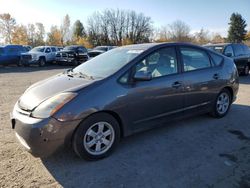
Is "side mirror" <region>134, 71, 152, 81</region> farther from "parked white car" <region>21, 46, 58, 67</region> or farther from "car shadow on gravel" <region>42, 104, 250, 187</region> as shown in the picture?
"parked white car" <region>21, 46, 58, 67</region>

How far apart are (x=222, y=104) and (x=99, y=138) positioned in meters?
3.18

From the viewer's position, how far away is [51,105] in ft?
10.7

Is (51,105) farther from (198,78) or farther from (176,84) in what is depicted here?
(198,78)

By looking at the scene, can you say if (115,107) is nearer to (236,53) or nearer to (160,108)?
(160,108)

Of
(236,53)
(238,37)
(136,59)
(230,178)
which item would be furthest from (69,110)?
(238,37)

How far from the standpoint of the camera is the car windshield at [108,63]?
3951mm

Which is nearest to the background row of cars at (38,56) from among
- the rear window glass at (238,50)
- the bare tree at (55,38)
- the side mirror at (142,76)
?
the rear window glass at (238,50)

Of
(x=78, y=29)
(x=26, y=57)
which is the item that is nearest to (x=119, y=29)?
(x=78, y=29)

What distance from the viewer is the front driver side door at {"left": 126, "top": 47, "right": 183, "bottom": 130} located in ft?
12.8

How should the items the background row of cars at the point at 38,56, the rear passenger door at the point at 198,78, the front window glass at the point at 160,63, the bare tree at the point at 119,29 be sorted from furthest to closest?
1. the bare tree at the point at 119,29
2. the background row of cars at the point at 38,56
3. the rear passenger door at the point at 198,78
4. the front window glass at the point at 160,63

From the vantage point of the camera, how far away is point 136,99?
3.86 m

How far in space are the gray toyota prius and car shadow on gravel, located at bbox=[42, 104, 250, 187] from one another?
10.7 inches

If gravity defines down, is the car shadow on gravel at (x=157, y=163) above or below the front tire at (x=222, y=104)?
below

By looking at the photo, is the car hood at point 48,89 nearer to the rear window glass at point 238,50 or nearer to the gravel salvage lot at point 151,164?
the gravel salvage lot at point 151,164
